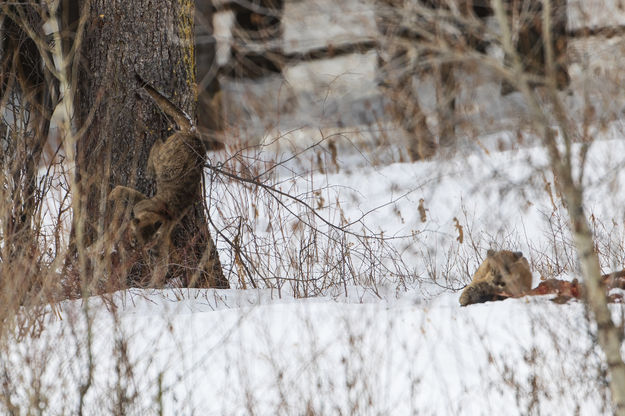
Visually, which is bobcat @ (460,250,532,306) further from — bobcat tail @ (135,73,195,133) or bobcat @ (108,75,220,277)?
bobcat tail @ (135,73,195,133)

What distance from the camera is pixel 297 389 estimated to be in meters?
2.71

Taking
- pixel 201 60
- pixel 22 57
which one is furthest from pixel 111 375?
pixel 201 60

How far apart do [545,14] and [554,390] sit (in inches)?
48.8

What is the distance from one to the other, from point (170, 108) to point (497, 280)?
207 centimetres

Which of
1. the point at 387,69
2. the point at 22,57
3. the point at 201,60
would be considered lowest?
the point at 387,69

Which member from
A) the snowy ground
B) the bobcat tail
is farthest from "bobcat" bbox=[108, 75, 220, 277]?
the snowy ground

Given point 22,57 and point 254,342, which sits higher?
point 22,57

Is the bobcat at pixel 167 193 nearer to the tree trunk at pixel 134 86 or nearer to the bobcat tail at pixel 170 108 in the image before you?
the bobcat tail at pixel 170 108

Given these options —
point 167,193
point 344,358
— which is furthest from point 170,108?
point 344,358

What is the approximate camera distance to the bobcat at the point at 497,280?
369 cm

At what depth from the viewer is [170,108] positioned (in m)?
4.65

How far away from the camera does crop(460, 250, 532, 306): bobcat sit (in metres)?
3.69

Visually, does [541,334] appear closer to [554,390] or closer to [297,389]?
[554,390]

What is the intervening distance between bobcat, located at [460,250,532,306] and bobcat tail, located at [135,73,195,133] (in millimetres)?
1832
